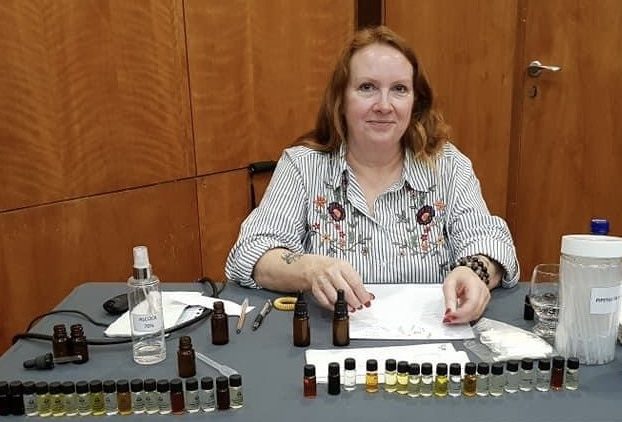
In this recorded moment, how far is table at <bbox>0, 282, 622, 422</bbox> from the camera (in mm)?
965

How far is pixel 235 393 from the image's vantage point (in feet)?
3.27

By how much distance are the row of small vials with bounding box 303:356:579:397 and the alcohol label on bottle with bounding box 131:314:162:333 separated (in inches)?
12.1

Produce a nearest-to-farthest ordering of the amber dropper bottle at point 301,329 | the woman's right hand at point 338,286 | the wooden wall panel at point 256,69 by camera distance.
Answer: the amber dropper bottle at point 301,329, the woman's right hand at point 338,286, the wooden wall panel at point 256,69

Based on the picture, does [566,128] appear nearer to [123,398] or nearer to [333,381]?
[333,381]

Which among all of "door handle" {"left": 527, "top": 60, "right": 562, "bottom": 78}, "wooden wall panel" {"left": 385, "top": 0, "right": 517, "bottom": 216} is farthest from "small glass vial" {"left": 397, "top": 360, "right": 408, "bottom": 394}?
"door handle" {"left": 527, "top": 60, "right": 562, "bottom": 78}

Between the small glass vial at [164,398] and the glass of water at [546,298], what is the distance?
70 cm

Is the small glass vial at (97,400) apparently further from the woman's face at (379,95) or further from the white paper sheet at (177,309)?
the woman's face at (379,95)

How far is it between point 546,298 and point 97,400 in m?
0.87

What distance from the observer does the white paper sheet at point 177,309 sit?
128 cm

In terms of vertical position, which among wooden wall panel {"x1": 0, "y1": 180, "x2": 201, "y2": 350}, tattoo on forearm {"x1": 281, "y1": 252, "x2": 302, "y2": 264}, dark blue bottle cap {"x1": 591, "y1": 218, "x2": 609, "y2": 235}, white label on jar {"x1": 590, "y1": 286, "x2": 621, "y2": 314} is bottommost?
wooden wall panel {"x1": 0, "y1": 180, "x2": 201, "y2": 350}

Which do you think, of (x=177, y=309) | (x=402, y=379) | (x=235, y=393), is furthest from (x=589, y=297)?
(x=177, y=309)

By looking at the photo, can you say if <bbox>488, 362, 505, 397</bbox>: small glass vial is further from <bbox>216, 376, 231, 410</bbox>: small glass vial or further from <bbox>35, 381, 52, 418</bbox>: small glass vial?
<bbox>35, 381, 52, 418</bbox>: small glass vial

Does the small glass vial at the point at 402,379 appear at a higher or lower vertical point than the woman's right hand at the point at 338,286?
lower

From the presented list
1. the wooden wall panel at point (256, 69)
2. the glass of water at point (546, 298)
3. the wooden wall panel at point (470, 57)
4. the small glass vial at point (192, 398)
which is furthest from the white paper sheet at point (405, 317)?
the wooden wall panel at point (470, 57)
